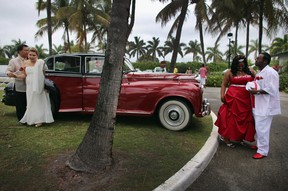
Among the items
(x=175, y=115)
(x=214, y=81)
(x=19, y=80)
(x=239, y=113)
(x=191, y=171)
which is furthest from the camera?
(x=214, y=81)

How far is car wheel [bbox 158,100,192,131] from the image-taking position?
5.45 meters

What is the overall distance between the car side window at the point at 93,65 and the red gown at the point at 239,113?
303cm

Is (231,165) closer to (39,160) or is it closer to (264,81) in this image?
(264,81)

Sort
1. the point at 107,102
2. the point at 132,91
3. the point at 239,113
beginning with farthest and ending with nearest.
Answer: the point at 132,91, the point at 239,113, the point at 107,102

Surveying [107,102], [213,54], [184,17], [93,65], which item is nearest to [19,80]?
[93,65]

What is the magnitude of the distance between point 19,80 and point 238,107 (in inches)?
179

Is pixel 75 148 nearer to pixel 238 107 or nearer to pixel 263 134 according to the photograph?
pixel 238 107

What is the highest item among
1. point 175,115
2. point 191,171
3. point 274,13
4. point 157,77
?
point 274,13

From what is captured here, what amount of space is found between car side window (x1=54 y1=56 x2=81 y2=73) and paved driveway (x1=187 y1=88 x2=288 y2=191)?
147 inches

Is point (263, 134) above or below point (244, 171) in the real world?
above

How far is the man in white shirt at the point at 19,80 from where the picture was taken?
5.27m

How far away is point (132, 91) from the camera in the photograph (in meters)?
5.59

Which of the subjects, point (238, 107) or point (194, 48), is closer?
point (238, 107)

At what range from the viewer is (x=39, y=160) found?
3.55m
